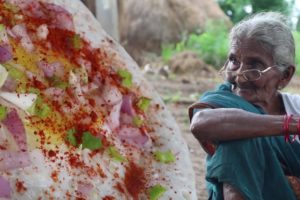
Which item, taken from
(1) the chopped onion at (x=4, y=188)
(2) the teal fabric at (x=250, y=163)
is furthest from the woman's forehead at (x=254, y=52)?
(1) the chopped onion at (x=4, y=188)

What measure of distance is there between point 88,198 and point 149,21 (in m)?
11.6

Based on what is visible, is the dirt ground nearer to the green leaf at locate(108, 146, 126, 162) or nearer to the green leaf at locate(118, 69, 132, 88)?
the green leaf at locate(118, 69, 132, 88)

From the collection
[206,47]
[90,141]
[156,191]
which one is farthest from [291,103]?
[206,47]

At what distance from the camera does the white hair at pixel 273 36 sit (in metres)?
2.85

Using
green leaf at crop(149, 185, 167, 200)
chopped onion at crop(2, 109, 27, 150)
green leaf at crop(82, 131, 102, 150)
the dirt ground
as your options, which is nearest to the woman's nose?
green leaf at crop(149, 185, 167, 200)

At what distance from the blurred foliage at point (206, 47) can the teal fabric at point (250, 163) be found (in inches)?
364

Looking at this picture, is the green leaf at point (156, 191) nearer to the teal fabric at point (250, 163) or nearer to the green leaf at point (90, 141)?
the green leaf at point (90, 141)

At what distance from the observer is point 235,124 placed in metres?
2.70

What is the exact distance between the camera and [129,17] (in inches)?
539

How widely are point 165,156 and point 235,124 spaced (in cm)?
41

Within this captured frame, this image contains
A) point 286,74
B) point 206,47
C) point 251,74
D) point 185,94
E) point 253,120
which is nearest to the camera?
point 253,120

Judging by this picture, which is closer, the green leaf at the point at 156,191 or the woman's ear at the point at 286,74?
the green leaf at the point at 156,191

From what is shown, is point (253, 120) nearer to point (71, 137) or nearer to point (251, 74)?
point (251, 74)

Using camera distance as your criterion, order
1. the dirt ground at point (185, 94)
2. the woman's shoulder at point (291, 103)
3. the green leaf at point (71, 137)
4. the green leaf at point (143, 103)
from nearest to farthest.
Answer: the green leaf at point (71, 137)
the green leaf at point (143, 103)
the woman's shoulder at point (291, 103)
the dirt ground at point (185, 94)
